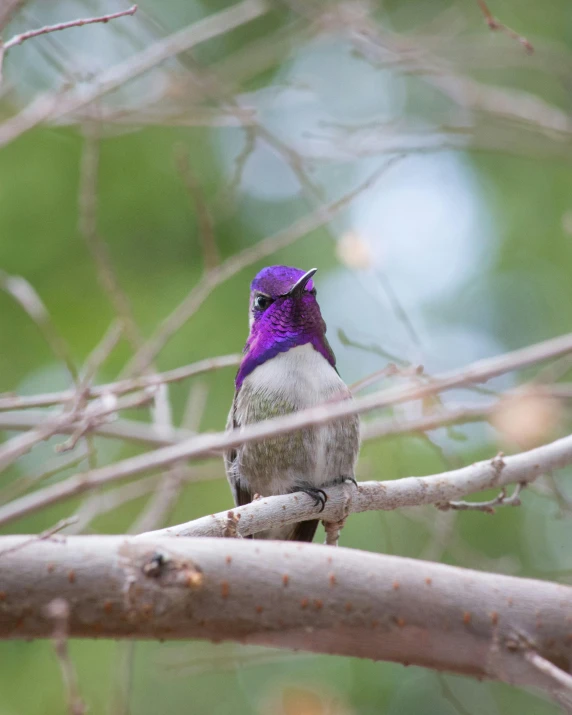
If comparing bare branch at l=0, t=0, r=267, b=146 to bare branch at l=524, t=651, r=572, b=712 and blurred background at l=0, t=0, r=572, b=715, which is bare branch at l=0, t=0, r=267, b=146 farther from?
bare branch at l=524, t=651, r=572, b=712

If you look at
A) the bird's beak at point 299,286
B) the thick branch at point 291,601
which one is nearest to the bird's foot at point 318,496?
the bird's beak at point 299,286

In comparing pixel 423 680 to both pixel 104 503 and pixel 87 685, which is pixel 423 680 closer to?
pixel 87 685

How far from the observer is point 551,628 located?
63.7 inches

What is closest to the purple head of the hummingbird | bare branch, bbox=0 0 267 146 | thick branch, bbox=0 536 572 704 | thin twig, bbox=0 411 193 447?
the hummingbird

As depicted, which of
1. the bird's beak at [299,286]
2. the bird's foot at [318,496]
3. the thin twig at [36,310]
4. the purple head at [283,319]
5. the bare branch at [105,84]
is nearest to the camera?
the thin twig at [36,310]

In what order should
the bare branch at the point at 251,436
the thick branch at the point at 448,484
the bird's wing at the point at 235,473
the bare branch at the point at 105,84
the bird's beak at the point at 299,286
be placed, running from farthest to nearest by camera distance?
the bird's wing at the point at 235,473 < the bird's beak at the point at 299,286 < the bare branch at the point at 105,84 < the thick branch at the point at 448,484 < the bare branch at the point at 251,436

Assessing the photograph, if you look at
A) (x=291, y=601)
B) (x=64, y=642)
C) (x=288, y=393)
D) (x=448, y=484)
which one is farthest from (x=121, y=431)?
(x=64, y=642)

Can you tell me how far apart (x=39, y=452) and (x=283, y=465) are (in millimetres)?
2509

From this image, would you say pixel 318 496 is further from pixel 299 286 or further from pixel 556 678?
pixel 556 678

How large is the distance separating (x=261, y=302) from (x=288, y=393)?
47 cm

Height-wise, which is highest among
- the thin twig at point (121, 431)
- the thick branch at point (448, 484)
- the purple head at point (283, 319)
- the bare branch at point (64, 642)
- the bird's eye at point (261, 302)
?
the bird's eye at point (261, 302)

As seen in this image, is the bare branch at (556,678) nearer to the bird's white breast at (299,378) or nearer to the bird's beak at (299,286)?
the bird's white breast at (299,378)

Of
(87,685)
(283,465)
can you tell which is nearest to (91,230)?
(283,465)

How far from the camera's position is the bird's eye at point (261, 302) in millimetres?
3832
